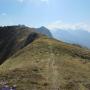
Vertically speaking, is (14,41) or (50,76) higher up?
(14,41)

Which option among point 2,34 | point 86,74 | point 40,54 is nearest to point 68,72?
point 86,74

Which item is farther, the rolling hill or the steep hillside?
the steep hillside

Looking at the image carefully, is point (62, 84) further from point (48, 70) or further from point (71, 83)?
point (48, 70)

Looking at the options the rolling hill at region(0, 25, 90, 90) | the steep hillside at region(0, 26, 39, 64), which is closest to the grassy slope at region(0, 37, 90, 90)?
the rolling hill at region(0, 25, 90, 90)

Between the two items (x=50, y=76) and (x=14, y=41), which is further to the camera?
(x=14, y=41)

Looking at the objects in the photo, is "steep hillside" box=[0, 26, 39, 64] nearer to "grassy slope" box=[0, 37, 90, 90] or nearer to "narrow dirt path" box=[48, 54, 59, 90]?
"grassy slope" box=[0, 37, 90, 90]

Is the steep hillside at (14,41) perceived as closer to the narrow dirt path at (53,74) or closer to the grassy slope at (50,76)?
the grassy slope at (50,76)

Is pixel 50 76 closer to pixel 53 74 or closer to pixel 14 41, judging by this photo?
pixel 53 74

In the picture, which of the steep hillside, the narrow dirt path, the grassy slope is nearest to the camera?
the narrow dirt path

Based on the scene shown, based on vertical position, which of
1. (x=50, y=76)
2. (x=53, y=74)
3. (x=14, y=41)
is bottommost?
(x=50, y=76)

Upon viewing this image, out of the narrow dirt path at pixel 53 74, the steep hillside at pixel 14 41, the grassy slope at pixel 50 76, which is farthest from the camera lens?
the steep hillside at pixel 14 41

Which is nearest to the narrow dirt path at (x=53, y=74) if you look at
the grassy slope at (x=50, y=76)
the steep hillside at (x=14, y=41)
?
the grassy slope at (x=50, y=76)

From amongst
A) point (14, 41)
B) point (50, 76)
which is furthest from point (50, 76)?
point (14, 41)

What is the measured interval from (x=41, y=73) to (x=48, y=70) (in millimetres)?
2823
